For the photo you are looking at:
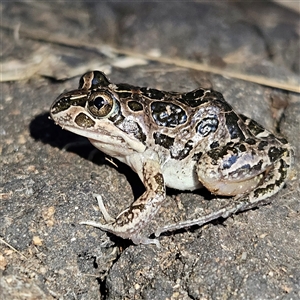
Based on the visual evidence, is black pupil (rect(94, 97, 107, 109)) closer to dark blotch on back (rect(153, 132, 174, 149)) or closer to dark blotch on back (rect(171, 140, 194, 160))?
dark blotch on back (rect(153, 132, 174, 149))

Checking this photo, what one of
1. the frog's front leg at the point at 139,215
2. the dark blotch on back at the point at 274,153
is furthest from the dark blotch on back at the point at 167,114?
the dark blotch on back at the point at 274,153

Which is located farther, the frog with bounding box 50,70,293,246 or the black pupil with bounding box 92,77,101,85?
the black pupil with bounding box 92,77,101,85

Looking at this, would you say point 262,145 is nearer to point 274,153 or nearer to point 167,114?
point 274,153

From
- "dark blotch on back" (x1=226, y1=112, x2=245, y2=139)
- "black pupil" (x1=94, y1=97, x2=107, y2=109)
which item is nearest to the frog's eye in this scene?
"black pupil" (x1=94, y1=97, x2=107, y2=109)

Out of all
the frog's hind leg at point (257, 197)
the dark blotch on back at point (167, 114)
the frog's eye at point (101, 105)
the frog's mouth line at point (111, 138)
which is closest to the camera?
the frog's hind leg at point (257, 197)

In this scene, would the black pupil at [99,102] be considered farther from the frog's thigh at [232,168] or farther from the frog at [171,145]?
A: the frog's thigh at [232,168]

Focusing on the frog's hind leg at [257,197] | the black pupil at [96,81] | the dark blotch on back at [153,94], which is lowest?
the frog's hind leg at [257,197]

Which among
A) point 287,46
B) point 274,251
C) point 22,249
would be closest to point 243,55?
point 287,46

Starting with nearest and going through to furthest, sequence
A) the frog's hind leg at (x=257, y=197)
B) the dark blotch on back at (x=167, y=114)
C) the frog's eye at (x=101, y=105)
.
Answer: the frog's hind leg at (x=257, y=197)
the frog's eye at (x=101, y=105)
the dark blotch on back at (x=167, y=114)
